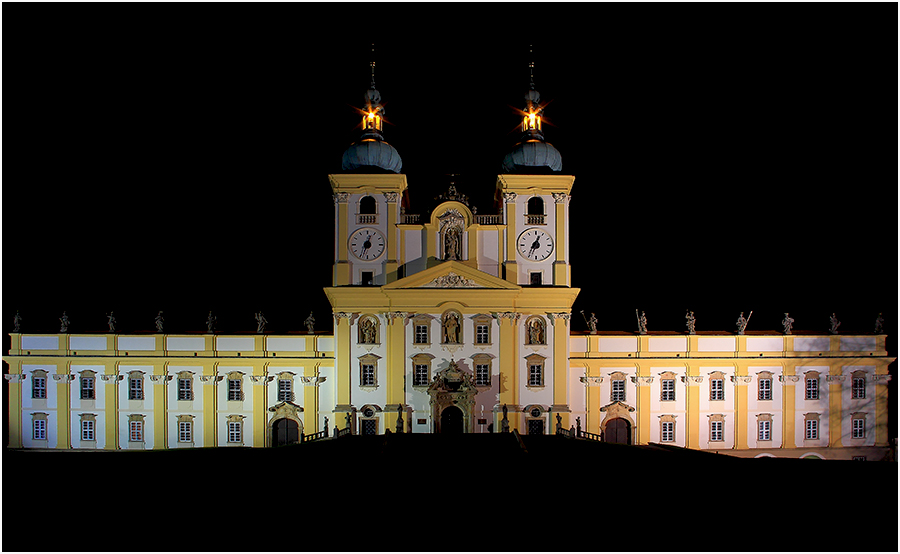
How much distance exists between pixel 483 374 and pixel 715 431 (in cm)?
1369

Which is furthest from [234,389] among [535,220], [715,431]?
[715,431]

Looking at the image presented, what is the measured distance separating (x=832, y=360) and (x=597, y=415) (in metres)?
13.8

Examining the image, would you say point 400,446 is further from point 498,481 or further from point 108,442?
point 108,442

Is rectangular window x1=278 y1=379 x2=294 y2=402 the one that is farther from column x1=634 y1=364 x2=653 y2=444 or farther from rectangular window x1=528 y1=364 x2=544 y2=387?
column x1=634 y1=364 x2=653 y2=444

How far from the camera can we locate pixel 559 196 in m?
36.0

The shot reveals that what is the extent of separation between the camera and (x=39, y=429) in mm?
37531

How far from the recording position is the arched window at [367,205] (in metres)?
36.3

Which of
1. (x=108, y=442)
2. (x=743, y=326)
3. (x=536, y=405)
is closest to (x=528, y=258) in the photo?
(x=536, y=405)

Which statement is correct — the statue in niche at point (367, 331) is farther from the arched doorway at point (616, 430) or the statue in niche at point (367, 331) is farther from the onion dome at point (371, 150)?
the arched doorway at point (616, 430)

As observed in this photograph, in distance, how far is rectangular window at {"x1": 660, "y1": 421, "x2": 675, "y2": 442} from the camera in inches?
1449

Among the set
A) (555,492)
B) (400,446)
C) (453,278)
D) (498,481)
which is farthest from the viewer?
(453,278)

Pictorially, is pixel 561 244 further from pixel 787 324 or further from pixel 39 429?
pixel 39 429

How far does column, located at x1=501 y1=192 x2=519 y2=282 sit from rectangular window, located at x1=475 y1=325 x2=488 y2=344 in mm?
2978

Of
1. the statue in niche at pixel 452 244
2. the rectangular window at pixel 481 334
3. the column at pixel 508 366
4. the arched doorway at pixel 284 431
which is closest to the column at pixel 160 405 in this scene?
the arched doorway at pixel 284 431
